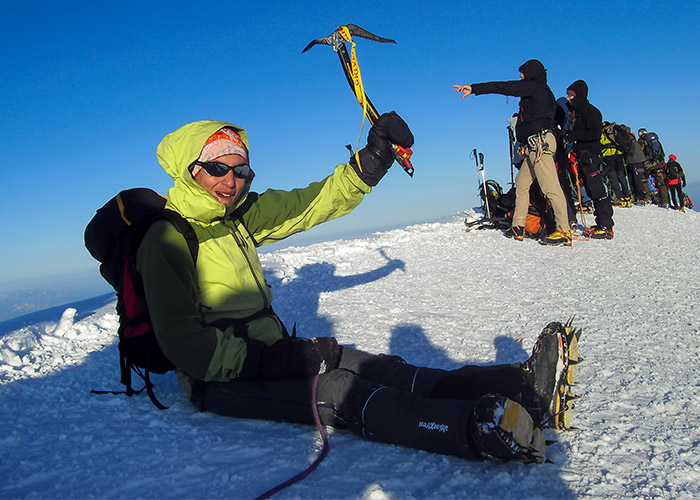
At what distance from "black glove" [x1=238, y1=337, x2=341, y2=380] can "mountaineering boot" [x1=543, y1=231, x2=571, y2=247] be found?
5.45m

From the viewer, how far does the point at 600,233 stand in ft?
23.7

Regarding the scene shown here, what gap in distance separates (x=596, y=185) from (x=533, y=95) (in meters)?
2.11

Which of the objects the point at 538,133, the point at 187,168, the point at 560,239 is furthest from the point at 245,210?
the point at 560,239

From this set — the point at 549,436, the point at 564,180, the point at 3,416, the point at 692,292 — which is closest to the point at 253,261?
the point at 3,416

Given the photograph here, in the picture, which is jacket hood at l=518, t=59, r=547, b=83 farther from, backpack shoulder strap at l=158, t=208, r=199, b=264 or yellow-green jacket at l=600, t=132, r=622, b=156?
yellow-green jacket at l=600, t=132, r=622, b=156

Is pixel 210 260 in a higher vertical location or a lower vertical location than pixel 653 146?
lower

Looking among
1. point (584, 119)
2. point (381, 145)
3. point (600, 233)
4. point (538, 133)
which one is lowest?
point (600, 233)

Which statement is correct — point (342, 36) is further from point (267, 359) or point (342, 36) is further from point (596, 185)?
point (596, 185)

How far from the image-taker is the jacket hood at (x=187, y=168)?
2504mm

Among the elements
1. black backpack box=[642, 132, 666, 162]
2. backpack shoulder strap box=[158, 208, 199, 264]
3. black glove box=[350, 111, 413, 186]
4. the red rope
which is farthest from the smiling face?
black backpack box=[642, 132, 666, 162]

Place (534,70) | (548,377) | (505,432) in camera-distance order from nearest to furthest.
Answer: (505,432) → (548,377) → (534,70)

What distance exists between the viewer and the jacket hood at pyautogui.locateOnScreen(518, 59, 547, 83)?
6.42 metres

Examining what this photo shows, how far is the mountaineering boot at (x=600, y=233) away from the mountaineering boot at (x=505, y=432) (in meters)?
6.35

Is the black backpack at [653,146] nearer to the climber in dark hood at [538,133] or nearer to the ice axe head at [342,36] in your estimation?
the climber in dark hood at [538,133]
